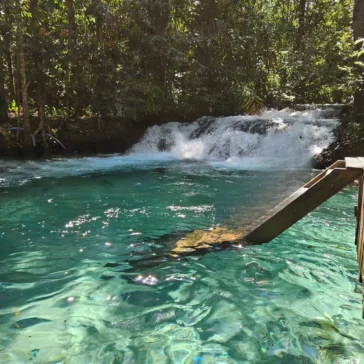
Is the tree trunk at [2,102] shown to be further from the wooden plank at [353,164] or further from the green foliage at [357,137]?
the wooden plank at [353,164]

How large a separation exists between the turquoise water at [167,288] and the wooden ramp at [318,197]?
0.50 m

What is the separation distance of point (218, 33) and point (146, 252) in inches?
552

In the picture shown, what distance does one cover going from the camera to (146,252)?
14.4ft

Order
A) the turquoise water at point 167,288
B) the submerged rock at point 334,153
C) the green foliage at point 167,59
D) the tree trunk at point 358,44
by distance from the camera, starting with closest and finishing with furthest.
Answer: the turquoise water at point 167,288
the submerged rock at point 334,153
the tree trunk at point 358,44
the green foliage at point 167,59

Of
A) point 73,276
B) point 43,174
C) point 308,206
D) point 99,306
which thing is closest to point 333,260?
point 308,206

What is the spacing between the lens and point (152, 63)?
1491cm

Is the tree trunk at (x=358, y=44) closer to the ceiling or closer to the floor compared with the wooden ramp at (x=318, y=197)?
closer to the ceiling

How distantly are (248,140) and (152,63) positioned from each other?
551cm

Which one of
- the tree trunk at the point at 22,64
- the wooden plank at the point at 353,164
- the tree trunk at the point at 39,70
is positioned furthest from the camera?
the tree trunk at the point at 39,70

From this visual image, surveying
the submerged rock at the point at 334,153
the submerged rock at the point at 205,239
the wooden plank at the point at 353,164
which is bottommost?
the submerged rock at the point at 205,239

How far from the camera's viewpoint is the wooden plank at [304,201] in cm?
309

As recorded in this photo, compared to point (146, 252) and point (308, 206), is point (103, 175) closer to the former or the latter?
point (146, 252)

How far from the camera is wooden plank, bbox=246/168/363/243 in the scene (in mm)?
3086

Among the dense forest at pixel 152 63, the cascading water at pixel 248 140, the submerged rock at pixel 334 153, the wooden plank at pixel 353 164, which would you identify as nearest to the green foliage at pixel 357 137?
the dense forest at pixel 152 63
